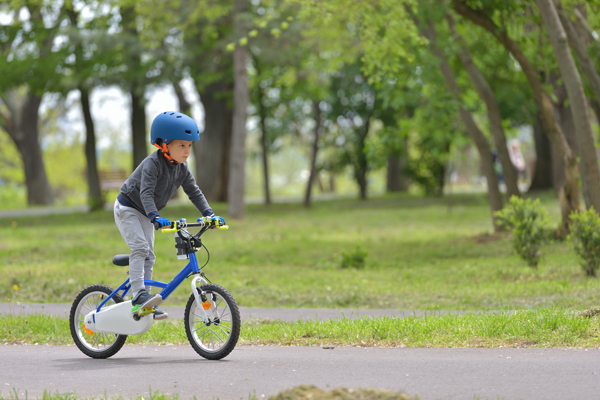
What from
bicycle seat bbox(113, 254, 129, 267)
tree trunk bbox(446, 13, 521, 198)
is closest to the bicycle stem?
bicycle seat bbox(113, 254, 129, 267)

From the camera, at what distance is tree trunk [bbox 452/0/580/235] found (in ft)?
43.6

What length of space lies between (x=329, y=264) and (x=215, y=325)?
25.1 ft

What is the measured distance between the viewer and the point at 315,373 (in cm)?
532

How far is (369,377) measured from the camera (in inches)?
203

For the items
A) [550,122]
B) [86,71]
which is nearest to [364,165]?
[86,71]

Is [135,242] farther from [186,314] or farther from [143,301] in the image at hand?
[186,314]

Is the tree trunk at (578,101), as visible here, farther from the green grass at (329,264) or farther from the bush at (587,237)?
the bush at (587,237)

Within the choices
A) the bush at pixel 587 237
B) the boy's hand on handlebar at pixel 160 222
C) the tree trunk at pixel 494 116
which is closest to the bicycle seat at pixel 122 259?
the boy's hand on handlebar at pixel 160 222

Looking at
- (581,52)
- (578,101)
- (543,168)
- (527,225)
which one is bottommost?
(527,225)

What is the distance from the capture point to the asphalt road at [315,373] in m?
4.84

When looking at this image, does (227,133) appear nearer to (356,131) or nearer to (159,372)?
(356,131)

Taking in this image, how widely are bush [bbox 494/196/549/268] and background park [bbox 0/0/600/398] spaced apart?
1.2 inches

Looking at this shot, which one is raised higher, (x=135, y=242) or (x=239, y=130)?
(x=239, y=130)

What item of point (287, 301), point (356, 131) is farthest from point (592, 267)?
point (356, 131)
